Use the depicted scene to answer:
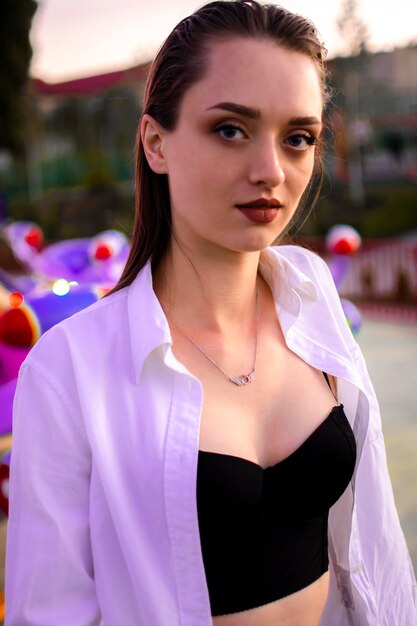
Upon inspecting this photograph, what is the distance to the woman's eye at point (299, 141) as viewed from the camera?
1381mm

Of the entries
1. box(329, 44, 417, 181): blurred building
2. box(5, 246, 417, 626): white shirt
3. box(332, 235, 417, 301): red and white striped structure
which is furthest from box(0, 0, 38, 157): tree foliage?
box(5, 246, 417, 626): white shirt

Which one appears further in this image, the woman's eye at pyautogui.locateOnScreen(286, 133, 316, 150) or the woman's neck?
the woman's neck

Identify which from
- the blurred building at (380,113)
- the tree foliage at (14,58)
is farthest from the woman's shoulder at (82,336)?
the blurred building at (380,113)

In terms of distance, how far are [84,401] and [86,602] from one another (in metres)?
0.35

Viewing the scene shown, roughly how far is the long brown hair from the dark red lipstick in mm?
203

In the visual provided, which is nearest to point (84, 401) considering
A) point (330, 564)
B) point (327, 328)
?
point (327, 328)

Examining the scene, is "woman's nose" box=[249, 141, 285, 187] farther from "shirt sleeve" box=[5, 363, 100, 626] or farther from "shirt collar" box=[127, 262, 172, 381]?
"shirt sleeve" box=[5, 363, 100, 626]

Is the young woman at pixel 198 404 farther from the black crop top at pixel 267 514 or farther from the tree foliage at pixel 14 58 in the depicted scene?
the tree foliage at pixel 14 58

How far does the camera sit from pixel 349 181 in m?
26.6

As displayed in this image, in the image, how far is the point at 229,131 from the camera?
1326 millimetres

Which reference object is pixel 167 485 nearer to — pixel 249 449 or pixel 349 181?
pixel 249 449

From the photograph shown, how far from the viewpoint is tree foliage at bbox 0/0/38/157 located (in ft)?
72.0

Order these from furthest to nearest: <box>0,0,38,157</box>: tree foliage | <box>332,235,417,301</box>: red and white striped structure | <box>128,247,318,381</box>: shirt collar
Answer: <box>0,0,38,157</box>: tree foliage → <box>332,235,417,301</box>: red and white striped structure → <box>128,247,318,381</box>: shirt collar

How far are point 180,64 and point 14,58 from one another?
22.6 metres
